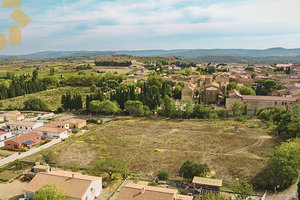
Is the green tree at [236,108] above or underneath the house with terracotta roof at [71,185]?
above

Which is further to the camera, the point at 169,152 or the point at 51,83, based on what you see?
the point at 51,83

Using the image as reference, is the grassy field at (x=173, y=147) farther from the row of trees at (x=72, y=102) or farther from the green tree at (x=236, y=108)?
the row of trees at (x=72, y=102)

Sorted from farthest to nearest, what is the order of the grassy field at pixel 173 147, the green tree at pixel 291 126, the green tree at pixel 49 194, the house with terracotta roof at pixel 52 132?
1. the house with terracotta roof at pixel 52 132
2. the green tree at pixel 291 126
3. the grassy field at pixel 173 147
4. the green tree at pixel 49 194

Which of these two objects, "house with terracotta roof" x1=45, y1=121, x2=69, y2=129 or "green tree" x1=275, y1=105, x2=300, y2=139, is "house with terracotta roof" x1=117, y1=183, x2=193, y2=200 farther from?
"house with terracotta roof" x1=45, y1=121, x2=69, y2=129

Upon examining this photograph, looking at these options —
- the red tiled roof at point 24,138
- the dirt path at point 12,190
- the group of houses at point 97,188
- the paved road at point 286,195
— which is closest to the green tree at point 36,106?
the red tiled roof at point 24,138

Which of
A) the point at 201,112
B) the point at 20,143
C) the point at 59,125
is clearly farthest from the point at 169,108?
the point at 20,143

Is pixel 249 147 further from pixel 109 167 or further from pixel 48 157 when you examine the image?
pixel 48 157

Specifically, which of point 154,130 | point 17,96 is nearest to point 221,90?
point 154,130

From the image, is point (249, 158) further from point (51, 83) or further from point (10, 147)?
point (51, 83)
